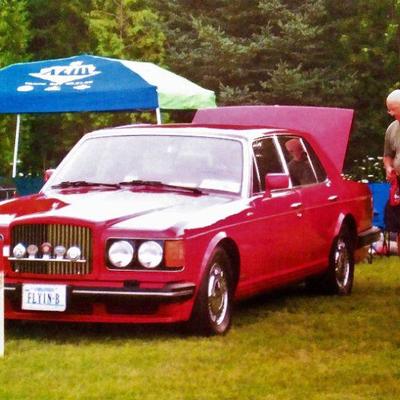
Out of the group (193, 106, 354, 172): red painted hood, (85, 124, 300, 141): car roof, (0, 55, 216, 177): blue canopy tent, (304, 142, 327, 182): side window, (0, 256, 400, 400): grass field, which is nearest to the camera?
(0, 256, 400, 400): grass field

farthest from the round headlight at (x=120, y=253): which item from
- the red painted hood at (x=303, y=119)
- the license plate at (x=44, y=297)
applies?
the red painted hood at (x=303, y=119)

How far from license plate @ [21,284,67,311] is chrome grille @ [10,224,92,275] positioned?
105mm

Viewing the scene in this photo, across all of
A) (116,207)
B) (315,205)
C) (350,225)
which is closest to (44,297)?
(116,207)

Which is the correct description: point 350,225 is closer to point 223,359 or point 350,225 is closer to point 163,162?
point 163,162

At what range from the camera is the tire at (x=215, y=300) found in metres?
8.60

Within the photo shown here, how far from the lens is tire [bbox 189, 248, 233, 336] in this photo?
8.60 metres

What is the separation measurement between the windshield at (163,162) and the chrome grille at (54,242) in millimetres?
1223

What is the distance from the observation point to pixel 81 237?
8.41 meters

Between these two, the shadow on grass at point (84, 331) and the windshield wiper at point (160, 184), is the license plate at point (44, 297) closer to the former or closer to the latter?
the shadow on grass at point (84, 331)

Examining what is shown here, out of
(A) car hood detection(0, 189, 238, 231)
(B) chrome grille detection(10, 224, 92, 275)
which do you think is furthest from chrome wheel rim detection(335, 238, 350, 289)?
(B) chrome grille detection(10, 224, 92, 275)

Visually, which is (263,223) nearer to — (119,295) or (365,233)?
(119,295)

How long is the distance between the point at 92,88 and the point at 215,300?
28.3ft

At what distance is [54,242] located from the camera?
8477 mm

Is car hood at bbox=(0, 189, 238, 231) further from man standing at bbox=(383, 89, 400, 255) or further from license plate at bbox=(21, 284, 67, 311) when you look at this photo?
man standing at bbox=(383, 89, 400, 255)
